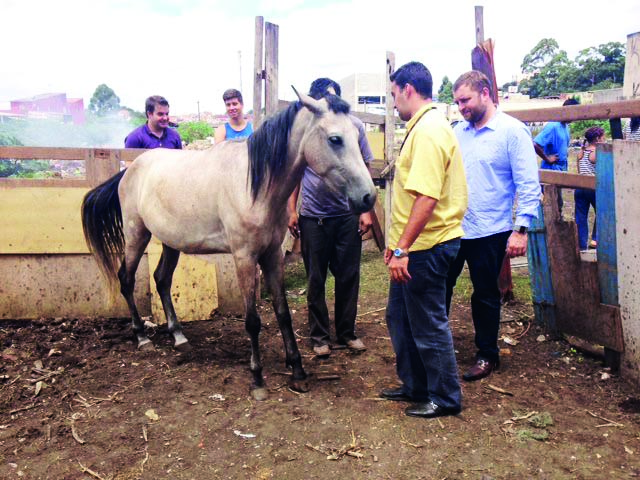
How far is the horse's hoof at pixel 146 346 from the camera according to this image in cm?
466

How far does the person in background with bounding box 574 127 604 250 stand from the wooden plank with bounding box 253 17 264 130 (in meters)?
3.94

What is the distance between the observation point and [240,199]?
148 inches

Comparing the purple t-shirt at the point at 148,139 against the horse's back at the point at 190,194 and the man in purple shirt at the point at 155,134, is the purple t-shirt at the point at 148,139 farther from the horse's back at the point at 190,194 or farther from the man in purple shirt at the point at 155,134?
the horse's back at the point at 190,194

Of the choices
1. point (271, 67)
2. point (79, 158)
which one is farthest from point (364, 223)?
point (79, 158)

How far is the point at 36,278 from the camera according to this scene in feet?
17.5

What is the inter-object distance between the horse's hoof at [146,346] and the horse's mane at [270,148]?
6.29 ft

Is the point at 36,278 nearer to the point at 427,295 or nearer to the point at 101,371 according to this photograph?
the point at 101,371

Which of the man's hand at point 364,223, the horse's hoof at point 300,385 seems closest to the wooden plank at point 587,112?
the man's hand at point 364,223

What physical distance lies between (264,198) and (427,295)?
1.36 metres

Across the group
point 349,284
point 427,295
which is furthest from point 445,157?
point 349,284

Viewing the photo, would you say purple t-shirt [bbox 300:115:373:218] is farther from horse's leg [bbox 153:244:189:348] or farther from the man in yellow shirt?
horse's leg [bbox 153:244:189:348]

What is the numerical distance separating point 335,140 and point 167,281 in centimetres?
256

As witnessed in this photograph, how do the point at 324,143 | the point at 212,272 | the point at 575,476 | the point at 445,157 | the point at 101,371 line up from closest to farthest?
the point at 575,476 < the point at 445,157 < the point at 324,143 < the point at 101,371 < the point at 212,272

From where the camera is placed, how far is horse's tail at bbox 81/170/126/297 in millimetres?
4973
